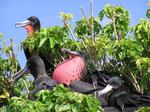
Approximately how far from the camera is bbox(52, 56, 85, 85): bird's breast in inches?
239

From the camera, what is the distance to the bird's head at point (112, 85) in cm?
564

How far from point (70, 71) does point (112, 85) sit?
561 millimetres

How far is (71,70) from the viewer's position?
6102mm

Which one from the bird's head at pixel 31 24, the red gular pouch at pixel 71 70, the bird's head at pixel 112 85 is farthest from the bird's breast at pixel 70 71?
the bird's head at pixel 31 24

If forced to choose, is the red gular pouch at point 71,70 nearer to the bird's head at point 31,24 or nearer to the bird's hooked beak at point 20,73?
the bird's hooked beak at point 20,73

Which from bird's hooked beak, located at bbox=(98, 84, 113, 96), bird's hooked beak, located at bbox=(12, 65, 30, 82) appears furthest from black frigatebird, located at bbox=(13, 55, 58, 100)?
bird's hooked beak, located at bbox=(98, 84, 113, 96)

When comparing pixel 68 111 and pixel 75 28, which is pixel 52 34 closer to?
pixel 75 28

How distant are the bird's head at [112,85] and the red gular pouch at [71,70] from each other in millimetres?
419

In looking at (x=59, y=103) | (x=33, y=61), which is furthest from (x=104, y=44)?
(x=59, y=103)

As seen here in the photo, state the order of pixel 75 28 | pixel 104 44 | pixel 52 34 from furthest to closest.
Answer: pixel 75 28
pixel 52 34
pixel 104 44

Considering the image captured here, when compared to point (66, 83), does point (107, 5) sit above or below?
above

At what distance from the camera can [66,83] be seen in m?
6.03

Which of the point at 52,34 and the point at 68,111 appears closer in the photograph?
the point at 68,111

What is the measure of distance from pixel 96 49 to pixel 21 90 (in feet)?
4.57
